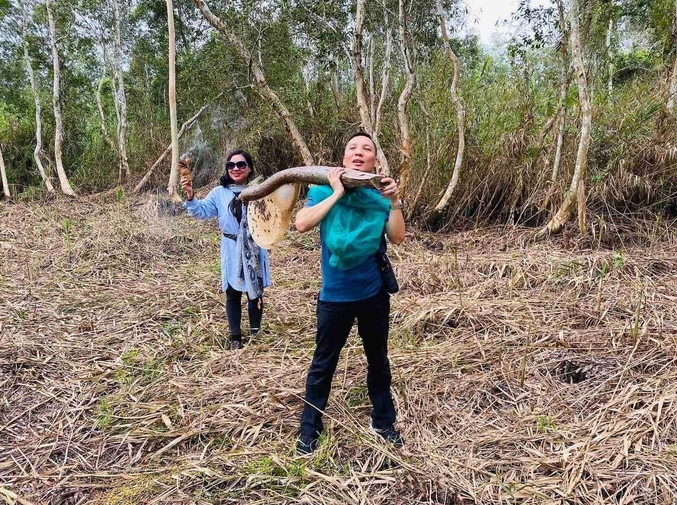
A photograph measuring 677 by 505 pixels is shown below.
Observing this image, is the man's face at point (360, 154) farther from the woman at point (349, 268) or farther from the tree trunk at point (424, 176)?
the tree trunk at point (424, 176)

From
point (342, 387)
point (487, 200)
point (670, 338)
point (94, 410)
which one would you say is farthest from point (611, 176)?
point (94, 410)

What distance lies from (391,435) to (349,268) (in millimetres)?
799

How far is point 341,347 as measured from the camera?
6.45ft

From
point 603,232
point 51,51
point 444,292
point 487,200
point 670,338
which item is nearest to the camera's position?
point 670,338

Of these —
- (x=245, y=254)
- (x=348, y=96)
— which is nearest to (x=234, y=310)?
(x=245, y=254)

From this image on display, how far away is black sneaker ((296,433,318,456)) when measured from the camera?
6.62 feet

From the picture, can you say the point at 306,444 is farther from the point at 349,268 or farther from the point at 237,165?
the point at 237,165

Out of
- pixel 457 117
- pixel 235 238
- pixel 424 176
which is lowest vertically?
pixel 235 238

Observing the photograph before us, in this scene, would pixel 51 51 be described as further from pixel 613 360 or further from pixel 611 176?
pixel 613 360

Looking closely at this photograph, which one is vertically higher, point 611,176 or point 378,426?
point 611,176

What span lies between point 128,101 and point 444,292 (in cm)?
1253

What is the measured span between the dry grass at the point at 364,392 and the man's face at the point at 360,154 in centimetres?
110

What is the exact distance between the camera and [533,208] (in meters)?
5.47

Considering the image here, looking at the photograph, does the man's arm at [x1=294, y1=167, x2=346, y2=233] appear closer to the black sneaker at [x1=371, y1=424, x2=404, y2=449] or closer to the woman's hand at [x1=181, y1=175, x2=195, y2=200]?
the black sneaker at [x1=371, y1=424, x2=404, y2=449]
